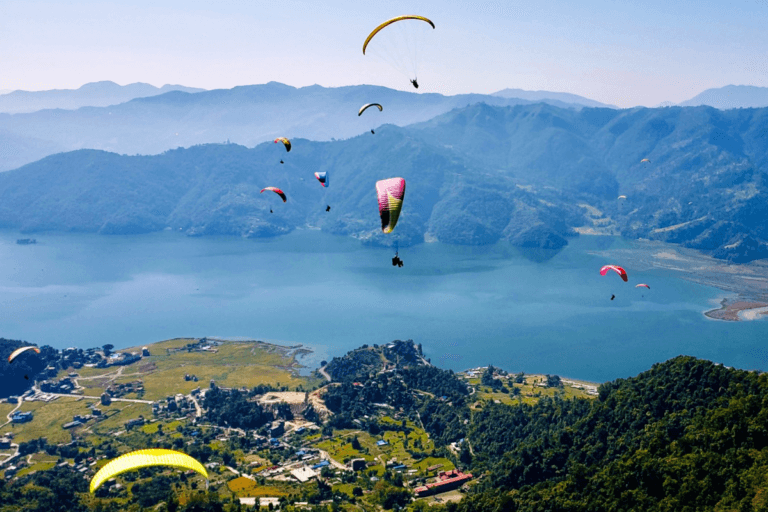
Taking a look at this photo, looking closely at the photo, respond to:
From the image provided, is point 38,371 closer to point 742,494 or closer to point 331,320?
point 331,320

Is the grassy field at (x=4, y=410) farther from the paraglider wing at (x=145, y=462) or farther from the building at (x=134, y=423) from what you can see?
the paraglider wing at (x=145, y=462)

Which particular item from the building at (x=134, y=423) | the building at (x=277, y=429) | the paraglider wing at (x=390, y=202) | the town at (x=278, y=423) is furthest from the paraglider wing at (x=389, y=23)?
the building at (x=134, y=423)

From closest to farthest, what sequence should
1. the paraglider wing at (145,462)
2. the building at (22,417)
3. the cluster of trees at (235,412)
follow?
the paraglider wing at (145,462), the cluster of trees at (235,412), the building at (22,417)

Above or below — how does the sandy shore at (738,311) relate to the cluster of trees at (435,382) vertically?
above

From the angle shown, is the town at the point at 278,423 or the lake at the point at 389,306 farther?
the lake at the point at 389,306

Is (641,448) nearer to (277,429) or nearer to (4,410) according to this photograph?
(277,429)

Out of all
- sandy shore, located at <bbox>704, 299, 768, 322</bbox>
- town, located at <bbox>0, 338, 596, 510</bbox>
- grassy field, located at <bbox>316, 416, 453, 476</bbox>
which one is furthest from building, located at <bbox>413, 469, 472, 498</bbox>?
sandy shore, located at <bbox>704, 299, 768, 322</bbox>

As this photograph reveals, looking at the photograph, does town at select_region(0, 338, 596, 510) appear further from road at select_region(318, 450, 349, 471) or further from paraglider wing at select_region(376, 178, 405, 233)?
paraglider wing at select_region(376, 178, 405, 233)
